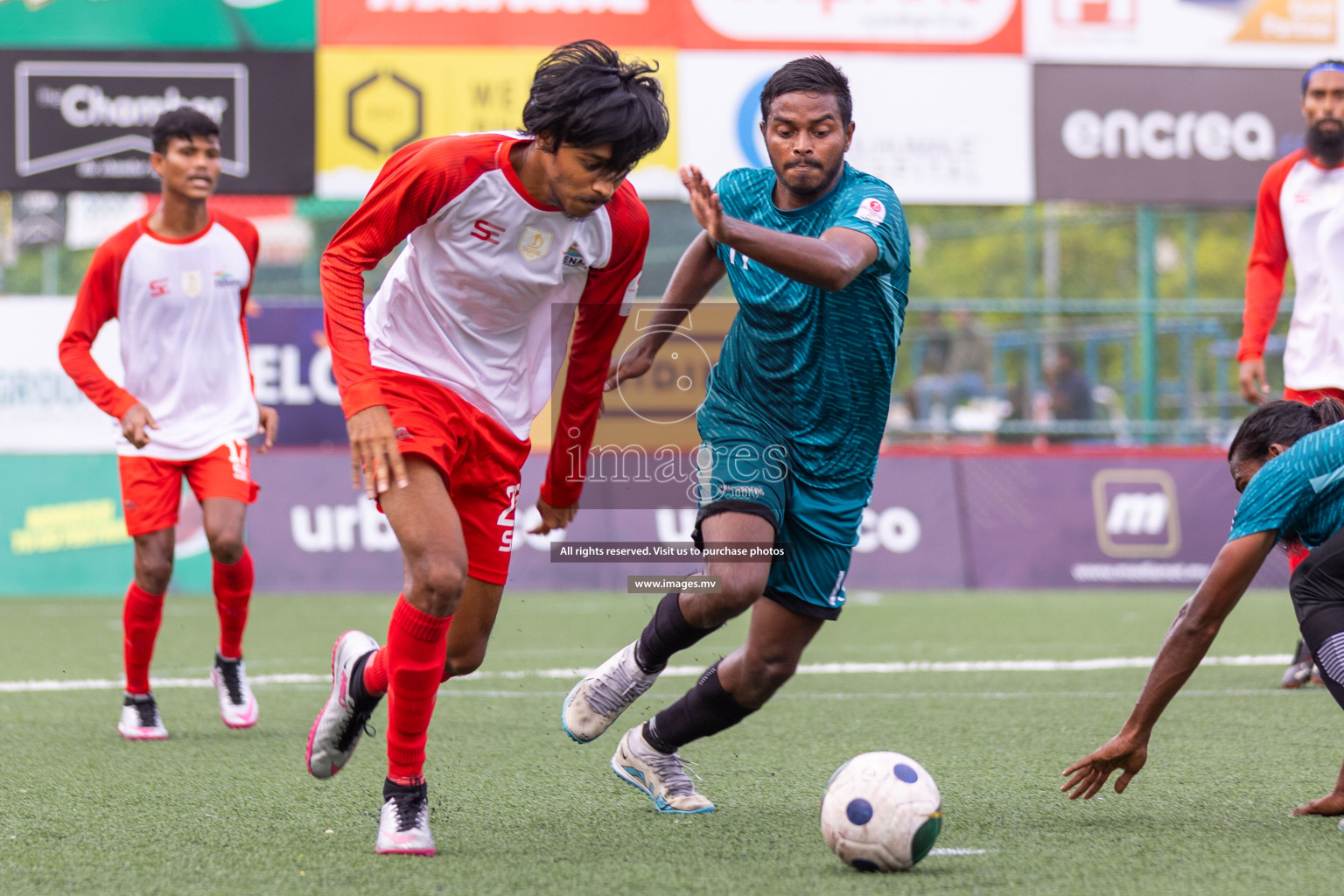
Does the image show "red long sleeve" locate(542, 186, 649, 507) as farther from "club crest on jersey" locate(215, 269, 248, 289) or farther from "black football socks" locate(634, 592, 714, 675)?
"club crest on jersey" locate(215, 269, 248, 289)

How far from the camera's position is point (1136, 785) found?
477 cm

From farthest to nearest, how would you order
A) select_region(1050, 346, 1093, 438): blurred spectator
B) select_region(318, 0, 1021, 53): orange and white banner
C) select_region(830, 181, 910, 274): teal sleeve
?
1. select_region(1050, 346, 1093, 438): blurred spectator
2. select_region(318, 0, 1021, 53): orange and white banner
3. select_region(830, 181, 910, 274): teal sleeve

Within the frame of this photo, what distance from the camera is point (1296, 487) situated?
3945mm

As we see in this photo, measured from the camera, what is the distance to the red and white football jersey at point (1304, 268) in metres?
6.72

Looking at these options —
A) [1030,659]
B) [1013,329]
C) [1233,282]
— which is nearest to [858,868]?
[1030,659]

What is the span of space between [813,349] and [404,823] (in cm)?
165

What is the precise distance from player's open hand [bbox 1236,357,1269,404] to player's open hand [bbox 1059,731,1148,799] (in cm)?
302

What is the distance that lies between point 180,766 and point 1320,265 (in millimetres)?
4950

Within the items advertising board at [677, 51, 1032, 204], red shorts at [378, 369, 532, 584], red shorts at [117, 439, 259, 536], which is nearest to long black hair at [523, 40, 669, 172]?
red shorts at [378, 369, 532, 584]

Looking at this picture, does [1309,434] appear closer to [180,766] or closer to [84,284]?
[180,766]

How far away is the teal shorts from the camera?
4.43 metres

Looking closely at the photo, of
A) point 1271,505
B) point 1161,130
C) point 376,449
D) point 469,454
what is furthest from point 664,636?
point 1161,130

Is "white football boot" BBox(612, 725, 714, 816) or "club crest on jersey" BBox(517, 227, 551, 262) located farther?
"white football boot" BBox(612, 725, 714, 816)

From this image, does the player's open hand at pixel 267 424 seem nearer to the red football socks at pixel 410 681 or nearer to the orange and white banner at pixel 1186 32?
the red football socks at pixel 410 681
